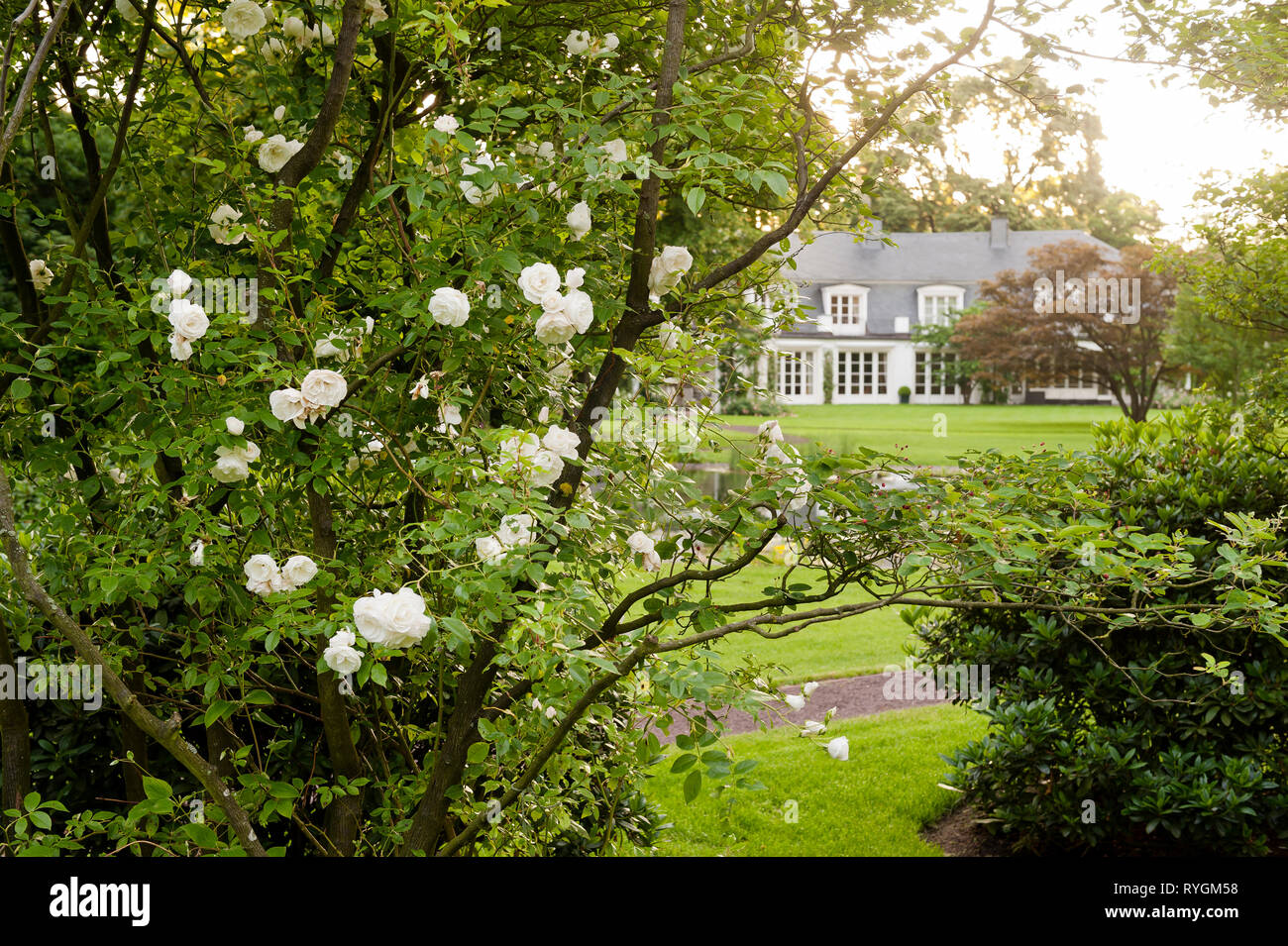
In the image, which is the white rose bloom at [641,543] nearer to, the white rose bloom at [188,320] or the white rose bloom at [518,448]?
the white rose bloom at [518,448]

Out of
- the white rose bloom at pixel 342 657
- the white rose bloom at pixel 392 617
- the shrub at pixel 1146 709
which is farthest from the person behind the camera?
the shrub at pixel 1146 709

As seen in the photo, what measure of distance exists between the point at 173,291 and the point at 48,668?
115 centimetres

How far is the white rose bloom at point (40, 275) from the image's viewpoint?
2.62 m

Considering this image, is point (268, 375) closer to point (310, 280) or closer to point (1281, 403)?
point (310, 280)

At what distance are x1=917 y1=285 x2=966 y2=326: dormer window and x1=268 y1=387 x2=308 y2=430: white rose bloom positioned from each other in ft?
110

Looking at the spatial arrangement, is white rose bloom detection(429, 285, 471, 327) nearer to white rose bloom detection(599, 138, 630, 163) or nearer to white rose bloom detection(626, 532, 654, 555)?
white rose bloom detection(599, 138, 630, 163)

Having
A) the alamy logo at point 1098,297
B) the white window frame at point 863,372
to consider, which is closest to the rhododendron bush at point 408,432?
the alamy logo at point 1098,297

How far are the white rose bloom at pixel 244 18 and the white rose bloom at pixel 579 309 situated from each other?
47.7 inches

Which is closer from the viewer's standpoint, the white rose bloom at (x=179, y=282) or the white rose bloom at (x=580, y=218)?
the white rose bloom at (x=179, y=282)

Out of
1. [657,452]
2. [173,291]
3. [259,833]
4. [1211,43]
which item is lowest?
[259,833]

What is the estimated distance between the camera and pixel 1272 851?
3.93m

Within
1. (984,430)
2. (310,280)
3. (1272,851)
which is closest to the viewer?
(310,280)
